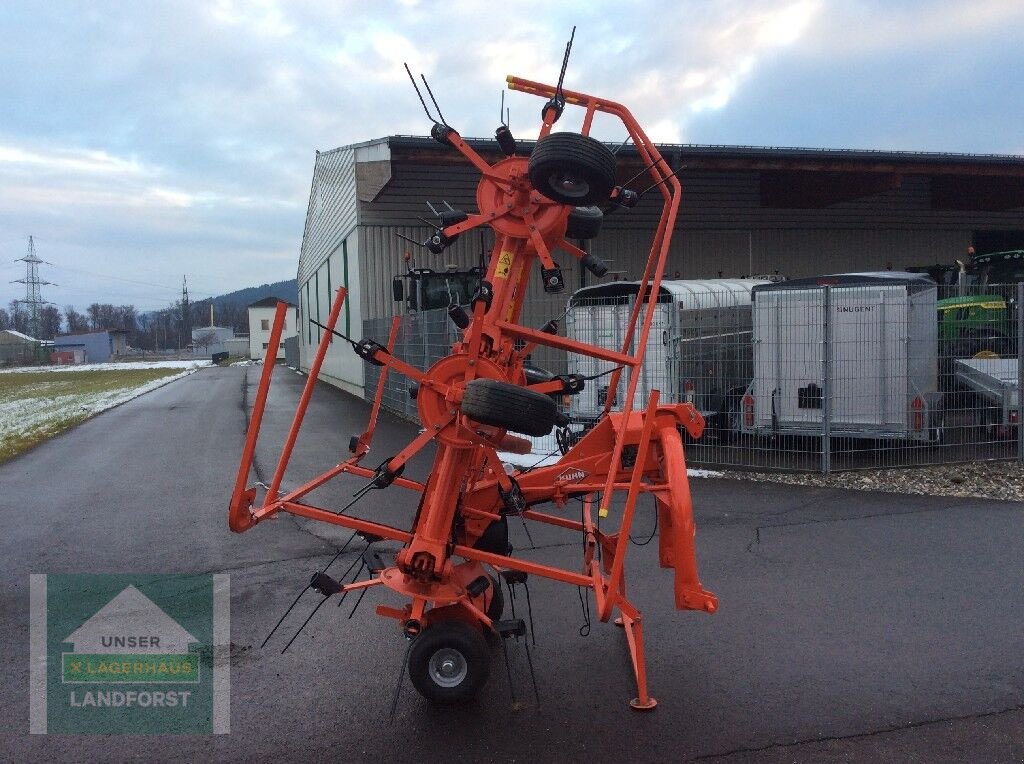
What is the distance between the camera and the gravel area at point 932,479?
8.77m

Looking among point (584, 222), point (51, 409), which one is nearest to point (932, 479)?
point (584, 222)

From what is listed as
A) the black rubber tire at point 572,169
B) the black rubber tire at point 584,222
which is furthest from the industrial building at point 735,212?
the black rubber tire at point 572,169

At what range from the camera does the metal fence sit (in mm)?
9531

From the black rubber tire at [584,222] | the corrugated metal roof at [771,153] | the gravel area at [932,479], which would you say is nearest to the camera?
the black rubber tire at [584,222]

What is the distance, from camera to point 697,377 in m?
10.6

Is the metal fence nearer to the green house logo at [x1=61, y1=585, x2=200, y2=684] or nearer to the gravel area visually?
the gravel area

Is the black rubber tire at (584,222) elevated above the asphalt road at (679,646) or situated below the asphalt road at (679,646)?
above

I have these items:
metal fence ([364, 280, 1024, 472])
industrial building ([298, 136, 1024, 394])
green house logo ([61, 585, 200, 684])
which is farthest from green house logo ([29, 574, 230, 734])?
industrial building ([298, 136, 1024, 394])

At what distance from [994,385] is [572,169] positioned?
8.20 m

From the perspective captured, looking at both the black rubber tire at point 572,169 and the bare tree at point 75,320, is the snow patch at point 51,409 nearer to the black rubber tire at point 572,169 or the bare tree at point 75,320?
the black rubber tire at point 572,169

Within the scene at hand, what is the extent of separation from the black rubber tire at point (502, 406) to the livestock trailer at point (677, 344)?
6618mm

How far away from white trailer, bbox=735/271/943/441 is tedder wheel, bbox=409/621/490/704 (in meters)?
6.72

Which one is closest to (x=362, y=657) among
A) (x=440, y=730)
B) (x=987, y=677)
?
(x=440, y=730)

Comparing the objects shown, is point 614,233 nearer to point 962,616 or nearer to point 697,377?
point 697,377
